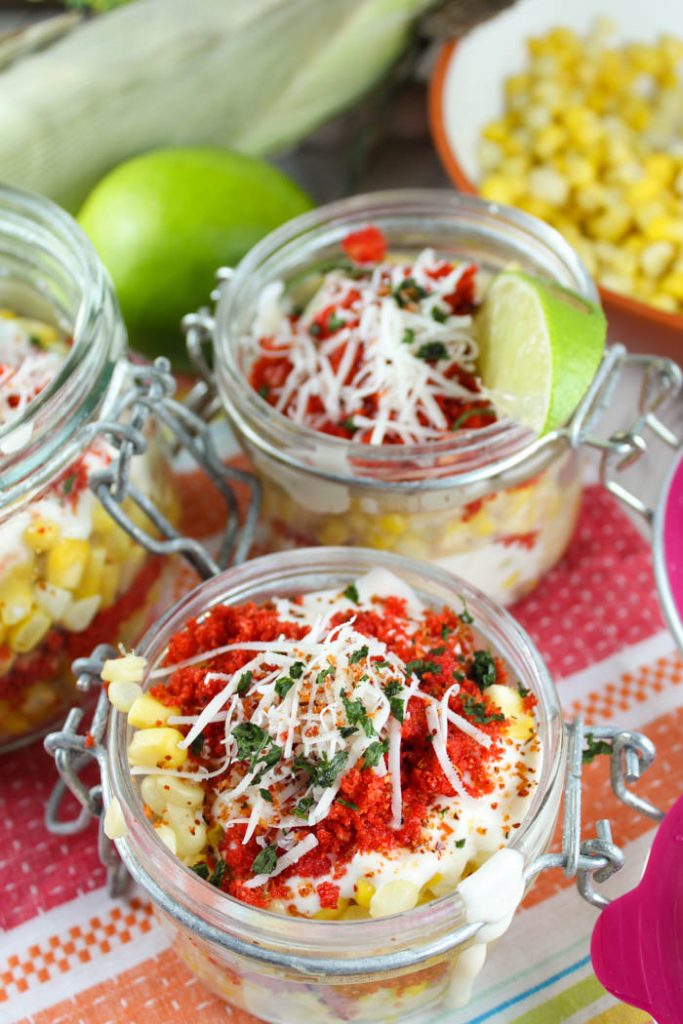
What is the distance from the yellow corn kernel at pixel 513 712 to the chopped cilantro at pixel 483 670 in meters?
0.01

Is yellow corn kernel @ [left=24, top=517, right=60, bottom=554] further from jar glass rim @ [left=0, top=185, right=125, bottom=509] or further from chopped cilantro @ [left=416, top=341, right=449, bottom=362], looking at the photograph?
chopped cilantro @ [left=416, top=341, right=449, bottom=362]

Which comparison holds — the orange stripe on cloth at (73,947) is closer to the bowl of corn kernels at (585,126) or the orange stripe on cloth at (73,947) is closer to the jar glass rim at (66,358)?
the jar glass rim at (66,358)

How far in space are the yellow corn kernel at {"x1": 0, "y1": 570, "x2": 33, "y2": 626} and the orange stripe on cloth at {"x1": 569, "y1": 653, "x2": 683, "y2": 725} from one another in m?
0.61

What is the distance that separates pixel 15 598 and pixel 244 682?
28 cm

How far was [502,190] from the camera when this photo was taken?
1735 millimetres

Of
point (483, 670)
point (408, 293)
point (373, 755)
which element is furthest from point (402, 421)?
point (373, 755)

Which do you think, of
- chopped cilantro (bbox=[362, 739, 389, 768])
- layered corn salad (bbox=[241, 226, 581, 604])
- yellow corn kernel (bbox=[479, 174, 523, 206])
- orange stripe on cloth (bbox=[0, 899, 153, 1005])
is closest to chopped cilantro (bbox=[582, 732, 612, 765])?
chopped cilantro (bbox=[362, 739, 389, 768])

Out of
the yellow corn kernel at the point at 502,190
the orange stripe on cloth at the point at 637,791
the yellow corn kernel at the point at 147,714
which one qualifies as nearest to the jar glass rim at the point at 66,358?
the yellow corn kernel at the point at 147,714

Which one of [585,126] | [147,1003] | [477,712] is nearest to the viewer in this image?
[477,712]

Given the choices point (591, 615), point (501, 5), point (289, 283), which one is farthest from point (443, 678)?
point (501, 5)

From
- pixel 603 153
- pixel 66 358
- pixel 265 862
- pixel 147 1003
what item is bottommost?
pixel 147 1003

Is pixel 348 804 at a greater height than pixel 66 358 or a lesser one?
lesser

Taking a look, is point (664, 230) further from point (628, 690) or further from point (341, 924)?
point (341, 924)

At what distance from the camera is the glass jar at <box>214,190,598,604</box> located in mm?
1179
